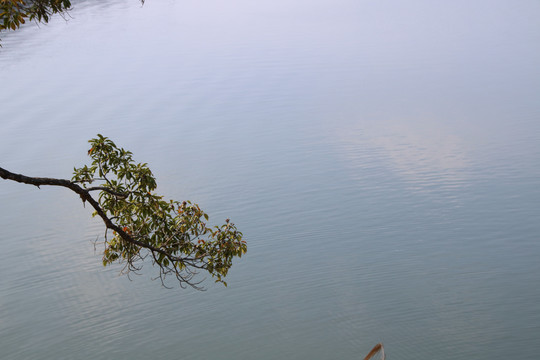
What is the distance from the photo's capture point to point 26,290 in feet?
28.9

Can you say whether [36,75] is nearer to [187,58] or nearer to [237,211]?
[187,58]

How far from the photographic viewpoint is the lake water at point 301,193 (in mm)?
7836

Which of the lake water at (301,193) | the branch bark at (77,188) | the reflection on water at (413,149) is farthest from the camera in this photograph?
the reflection on water at (413,149)

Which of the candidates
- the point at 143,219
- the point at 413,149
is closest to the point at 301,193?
the point at 413,149

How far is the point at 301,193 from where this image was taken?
36.3ft

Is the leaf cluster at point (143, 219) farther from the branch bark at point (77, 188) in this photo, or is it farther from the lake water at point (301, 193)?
the lake water at point (301, 193)

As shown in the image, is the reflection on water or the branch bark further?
the reflection on water

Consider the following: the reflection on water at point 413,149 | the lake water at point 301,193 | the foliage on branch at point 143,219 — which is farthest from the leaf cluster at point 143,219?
the reflection on water at point 413,149

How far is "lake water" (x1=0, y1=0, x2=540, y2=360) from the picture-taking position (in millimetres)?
7836

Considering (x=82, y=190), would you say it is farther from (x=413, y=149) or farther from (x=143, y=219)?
(x=413, y=149)

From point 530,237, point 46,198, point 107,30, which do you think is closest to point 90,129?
point 46,198

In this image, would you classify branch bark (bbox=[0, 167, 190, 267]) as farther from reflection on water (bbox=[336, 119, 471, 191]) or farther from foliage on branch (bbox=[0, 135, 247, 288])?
reflection on water (bbox=[336, 119, 471, 191])

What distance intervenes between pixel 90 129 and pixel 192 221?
1040cm

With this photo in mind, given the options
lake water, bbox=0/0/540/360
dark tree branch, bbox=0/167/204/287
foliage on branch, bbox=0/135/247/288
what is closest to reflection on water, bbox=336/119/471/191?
lake water, bbox=0/0/540/360
